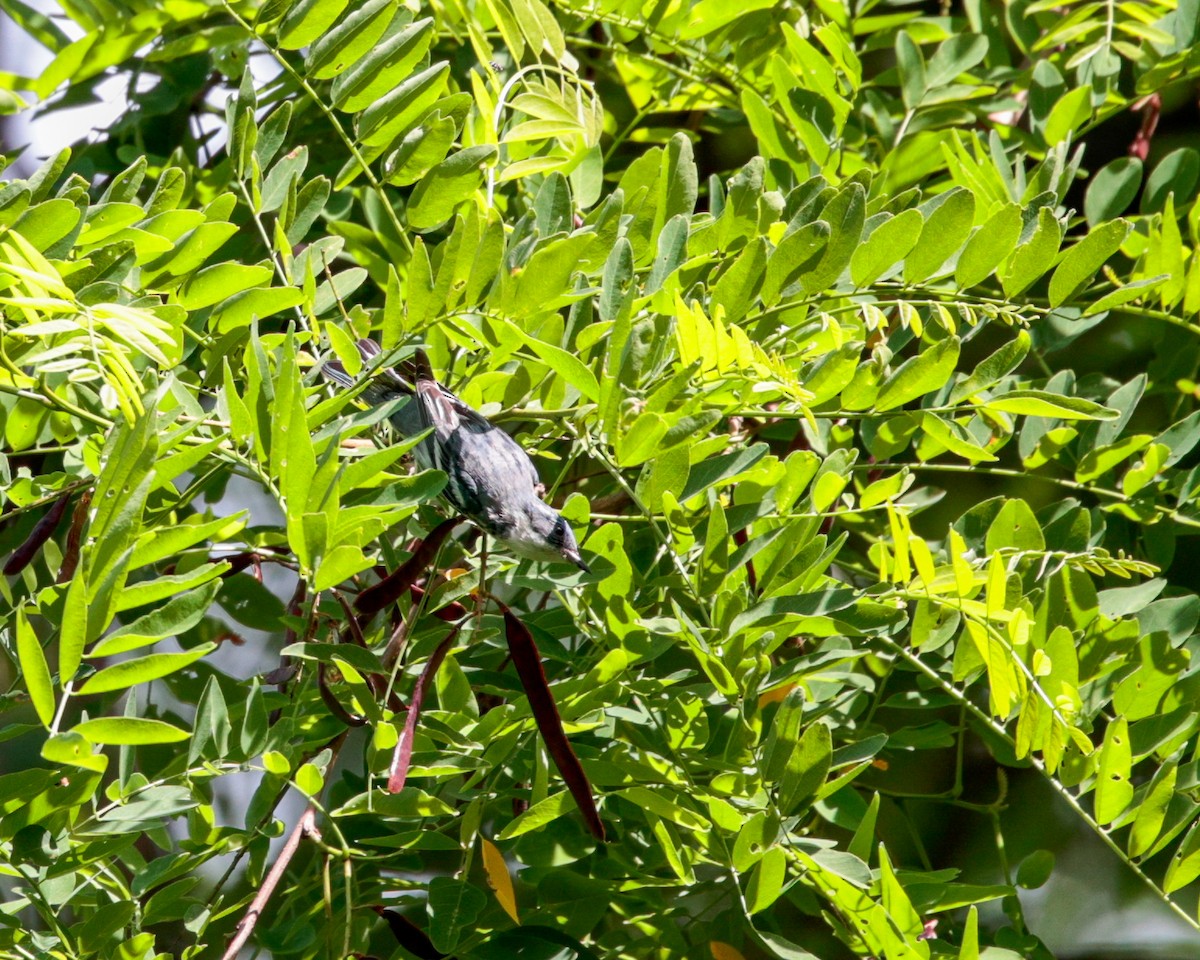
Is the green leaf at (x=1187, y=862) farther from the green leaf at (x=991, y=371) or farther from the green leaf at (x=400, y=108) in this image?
the green leaf at (x=400, y=108)

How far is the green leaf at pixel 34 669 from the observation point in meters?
0.63

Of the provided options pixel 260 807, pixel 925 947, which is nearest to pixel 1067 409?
pixel 925 947

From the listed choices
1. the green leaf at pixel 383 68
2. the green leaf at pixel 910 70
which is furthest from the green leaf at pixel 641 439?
the green leaf at pixel 910 70

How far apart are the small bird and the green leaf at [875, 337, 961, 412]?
0.24 meters

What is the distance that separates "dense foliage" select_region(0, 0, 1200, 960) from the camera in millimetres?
721

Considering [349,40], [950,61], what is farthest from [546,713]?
[950,61]

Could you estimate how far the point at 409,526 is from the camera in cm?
88

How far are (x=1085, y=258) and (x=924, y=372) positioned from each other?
0.16m

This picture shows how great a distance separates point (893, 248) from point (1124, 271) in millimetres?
504

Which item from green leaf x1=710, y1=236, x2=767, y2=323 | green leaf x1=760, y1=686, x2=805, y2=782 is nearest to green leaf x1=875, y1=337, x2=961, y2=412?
green leaf x1=710, y1=236, x2=767, y2=323

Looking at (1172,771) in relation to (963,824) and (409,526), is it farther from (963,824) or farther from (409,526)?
(963,824)

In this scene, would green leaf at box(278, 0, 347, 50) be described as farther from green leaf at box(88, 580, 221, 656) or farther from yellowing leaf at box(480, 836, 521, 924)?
yellowing leaf at box(480, 836, 521, 924)

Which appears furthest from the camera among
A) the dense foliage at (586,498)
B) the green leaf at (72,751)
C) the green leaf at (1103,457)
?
the green leaf at (1103,457)

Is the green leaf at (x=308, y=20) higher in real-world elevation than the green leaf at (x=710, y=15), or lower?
higher
